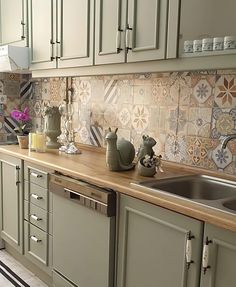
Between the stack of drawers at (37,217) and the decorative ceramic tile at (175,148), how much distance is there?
31.3 inches

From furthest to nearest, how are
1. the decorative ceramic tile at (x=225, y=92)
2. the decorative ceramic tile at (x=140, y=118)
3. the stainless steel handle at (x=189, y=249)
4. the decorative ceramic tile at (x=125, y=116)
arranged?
1. the decorative ceramic tile at (x=125, y=116)
2. the decorative ceramic tile at (x=140, y=118)
3. the decorative ceramic tile at (x=225, y=92)
4. the stainless steel handle at (x=189, y=249)

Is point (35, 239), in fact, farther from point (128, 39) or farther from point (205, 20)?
point (205, 20)

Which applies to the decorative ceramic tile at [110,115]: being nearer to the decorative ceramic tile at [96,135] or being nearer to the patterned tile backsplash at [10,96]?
the decorative ceramic tile at [96,135]

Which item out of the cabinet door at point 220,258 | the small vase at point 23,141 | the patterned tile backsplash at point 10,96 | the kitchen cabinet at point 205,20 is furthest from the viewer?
the patterned tile backsplash at point 10,96

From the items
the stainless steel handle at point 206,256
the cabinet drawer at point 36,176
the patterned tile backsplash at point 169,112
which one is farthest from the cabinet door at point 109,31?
the stainless steel handle at point 206,256

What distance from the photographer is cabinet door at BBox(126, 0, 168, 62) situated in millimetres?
1808

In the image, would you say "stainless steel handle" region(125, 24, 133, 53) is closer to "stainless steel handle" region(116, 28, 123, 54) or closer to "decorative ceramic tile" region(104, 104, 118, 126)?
"stainless steel handle" region(116, 28, 123, 54)

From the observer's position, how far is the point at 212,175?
6.50 feet

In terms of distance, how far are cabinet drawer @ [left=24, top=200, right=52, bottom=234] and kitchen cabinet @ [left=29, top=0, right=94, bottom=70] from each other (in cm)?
102

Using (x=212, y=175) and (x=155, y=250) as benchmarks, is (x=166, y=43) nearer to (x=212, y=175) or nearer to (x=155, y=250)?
(x=212, y=175)

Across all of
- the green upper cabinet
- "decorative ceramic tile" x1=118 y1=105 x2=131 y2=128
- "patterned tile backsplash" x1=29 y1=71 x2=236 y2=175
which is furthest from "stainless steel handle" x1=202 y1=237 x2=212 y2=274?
the green upper cabinet

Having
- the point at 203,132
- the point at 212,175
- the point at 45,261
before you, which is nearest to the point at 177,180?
the point at 212,175

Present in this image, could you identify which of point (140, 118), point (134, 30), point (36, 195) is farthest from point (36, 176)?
Answer: point (134, 30)

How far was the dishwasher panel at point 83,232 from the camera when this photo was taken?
1841mm
